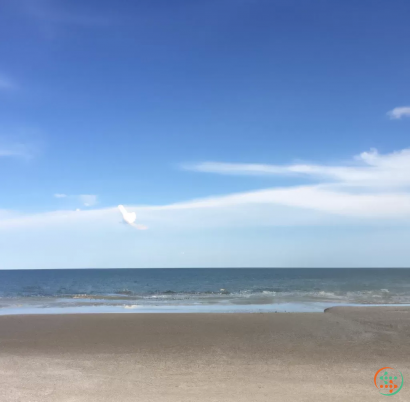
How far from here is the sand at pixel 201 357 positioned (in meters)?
7.64

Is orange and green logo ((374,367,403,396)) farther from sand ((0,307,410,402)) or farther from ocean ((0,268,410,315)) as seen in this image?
ocean ((0,268,410,315))

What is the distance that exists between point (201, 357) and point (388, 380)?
4.78 metres

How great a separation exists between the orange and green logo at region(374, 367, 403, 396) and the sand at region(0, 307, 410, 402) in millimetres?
164

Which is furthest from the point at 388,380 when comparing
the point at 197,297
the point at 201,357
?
the point at 197,297

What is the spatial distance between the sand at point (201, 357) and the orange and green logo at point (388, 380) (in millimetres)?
164

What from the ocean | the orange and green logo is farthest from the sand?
the ocean

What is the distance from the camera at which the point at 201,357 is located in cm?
1091

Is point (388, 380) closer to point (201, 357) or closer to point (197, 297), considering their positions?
point (201, 357)

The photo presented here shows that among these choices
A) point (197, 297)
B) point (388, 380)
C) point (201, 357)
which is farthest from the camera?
point (197, 297)

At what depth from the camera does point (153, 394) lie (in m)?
7.49

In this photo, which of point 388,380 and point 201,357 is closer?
point 388,380

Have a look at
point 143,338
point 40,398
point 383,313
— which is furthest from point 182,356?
point 383,313

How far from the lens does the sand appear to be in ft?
25.1

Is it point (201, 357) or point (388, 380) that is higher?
point (388, 380)
